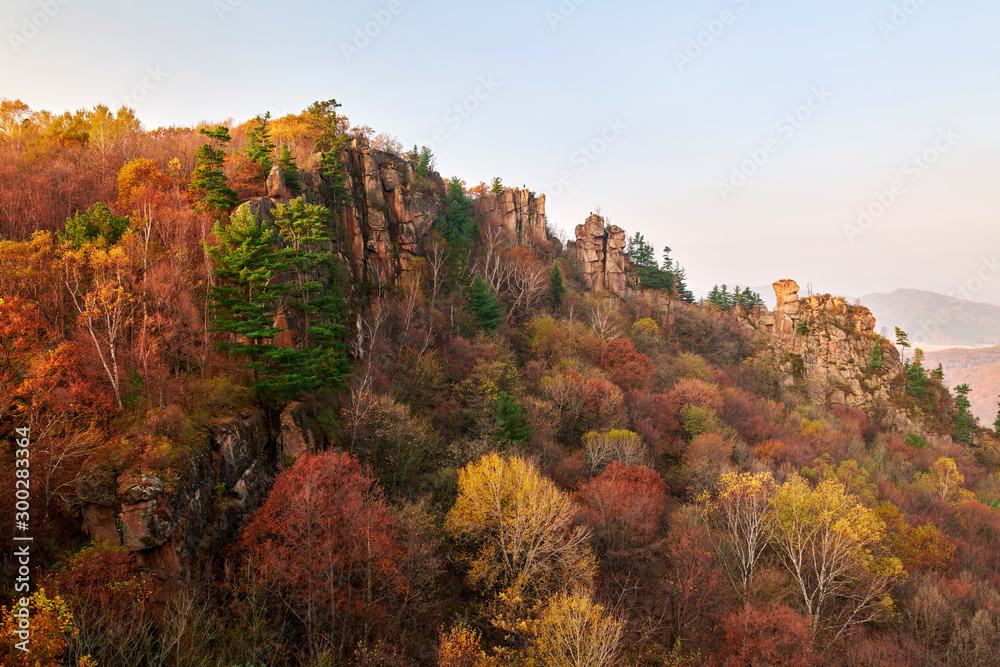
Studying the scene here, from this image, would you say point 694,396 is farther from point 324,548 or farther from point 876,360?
point 876,360

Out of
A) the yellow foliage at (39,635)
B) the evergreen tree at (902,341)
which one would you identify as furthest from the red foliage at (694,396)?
the evergreen tree at (902,341)

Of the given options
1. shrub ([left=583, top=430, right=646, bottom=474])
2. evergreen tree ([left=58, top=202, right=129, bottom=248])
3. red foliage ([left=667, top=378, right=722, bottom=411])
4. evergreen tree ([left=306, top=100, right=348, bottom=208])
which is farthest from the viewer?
red foliage ([left=667, top=378, right=722, bottom=411])

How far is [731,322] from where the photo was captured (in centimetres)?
8006

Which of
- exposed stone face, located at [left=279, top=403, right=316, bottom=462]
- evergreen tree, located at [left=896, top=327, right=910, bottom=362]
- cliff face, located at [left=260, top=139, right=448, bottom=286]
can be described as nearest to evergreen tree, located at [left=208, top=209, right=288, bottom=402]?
exposed stone face, located at [left=279, top=403, right=316, bottom=462]

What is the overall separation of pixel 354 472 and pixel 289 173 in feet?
85.2

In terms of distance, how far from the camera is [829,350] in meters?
72.7

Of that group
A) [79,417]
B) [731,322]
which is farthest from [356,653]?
[731,322]

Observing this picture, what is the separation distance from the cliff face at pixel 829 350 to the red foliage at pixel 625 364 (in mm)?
36413

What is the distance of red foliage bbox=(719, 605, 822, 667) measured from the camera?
811 inches

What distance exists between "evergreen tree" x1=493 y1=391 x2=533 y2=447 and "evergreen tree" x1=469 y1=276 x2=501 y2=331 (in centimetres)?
1608

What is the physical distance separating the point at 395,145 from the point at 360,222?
18.7 m

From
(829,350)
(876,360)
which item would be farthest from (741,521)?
(876,360)

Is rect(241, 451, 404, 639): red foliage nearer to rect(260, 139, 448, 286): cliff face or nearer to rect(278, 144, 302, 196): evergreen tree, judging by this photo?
rect(260, 139, 448, 286): cliff face

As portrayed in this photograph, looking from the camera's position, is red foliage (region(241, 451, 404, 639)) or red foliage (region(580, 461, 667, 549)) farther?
red foliage (region(580, 461, 667, 549))
